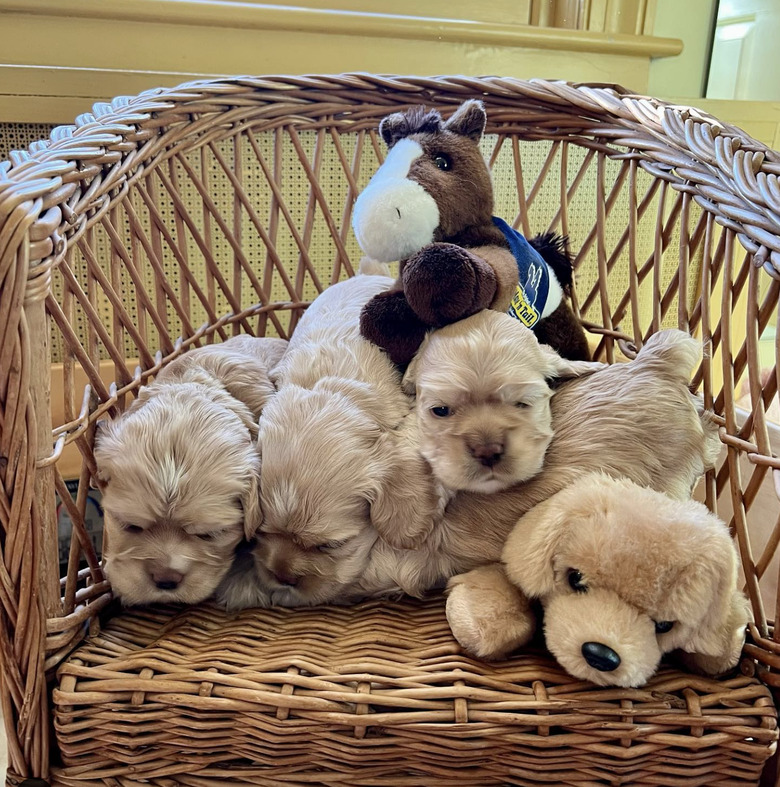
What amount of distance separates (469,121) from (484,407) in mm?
437

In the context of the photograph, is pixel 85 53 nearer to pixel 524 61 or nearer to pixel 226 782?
pixel 524 61

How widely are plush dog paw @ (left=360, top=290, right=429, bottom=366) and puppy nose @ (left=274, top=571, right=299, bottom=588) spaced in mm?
305

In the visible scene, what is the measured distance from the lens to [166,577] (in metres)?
0.85

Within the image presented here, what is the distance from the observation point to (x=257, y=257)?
5.88 feet

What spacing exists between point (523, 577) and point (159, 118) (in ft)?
2.66

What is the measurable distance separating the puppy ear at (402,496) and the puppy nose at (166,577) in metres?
0.23

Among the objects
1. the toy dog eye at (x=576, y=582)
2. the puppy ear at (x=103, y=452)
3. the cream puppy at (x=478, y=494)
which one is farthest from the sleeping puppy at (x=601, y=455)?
the puppy ear at (x=103, y=452)

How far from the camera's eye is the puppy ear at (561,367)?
92cm

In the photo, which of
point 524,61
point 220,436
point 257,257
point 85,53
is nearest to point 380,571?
point 220,436

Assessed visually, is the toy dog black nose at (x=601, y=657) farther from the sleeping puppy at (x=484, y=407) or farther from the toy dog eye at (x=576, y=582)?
the sleeping puppy at (x=484, y=407)

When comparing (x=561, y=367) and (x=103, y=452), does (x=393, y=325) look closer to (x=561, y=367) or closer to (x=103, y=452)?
(x=561, y=367)

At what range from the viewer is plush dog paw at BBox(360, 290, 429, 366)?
0.94 m

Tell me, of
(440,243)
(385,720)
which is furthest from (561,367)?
(385,720)

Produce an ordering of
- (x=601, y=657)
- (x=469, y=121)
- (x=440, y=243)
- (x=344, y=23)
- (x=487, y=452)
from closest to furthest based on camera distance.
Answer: (x=601, y=657) < (x=487, y=452) < (x=440, y=243) < (x=469, y=121) < (x=344, y=23)
